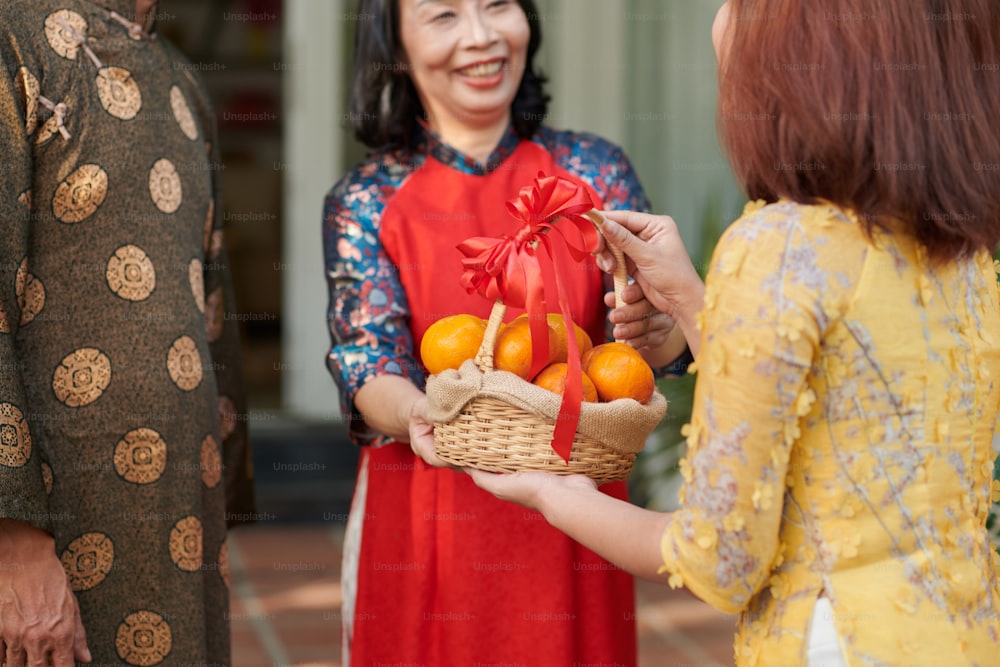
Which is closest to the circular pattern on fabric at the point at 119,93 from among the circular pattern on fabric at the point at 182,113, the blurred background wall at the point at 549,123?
the circular pattern on fabric at the point at 182,113

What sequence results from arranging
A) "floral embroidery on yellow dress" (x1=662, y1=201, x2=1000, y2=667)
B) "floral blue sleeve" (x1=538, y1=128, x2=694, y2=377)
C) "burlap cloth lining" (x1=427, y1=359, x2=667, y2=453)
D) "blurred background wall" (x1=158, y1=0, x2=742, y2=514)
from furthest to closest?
"blurred background wall" (x1=158, y1=0, x2=742, y2=514)
"floral blue sleeve" (x1=538, y1=128, x2=694, y2=377)
"burlap cloth lining" (x1=427, y1=359, x2=667, y2=453)
"floral embroidery on yellow dress" (x1=662, y1=201, x2=1000, y2=667)

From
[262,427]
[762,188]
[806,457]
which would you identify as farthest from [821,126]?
[262,427]


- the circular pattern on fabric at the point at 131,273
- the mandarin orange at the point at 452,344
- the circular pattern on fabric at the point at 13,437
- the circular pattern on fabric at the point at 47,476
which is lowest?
the circular pattern on fabric at the point at 47,476

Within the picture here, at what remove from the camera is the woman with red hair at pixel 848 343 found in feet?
4.11

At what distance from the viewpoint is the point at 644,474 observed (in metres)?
4.75

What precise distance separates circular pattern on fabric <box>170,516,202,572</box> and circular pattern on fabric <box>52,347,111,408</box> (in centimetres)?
29

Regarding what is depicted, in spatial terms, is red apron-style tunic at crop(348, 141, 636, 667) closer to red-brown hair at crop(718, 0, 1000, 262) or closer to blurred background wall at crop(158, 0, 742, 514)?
red-brown hair at crop(718, 0, 1000, 262)

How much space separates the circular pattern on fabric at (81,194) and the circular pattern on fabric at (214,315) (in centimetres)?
41

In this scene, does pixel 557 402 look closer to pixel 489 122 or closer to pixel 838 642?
pixel 838 642

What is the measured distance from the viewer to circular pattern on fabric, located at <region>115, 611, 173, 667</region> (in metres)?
2.01

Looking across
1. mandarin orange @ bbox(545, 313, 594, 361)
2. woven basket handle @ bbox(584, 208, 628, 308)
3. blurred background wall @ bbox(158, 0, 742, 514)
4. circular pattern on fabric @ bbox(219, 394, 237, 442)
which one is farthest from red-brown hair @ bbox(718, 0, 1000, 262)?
blurred background wall @ bbox(158, 0, 742, 514)

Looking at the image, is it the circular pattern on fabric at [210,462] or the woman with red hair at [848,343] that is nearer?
the woman with red hair at [848,343]

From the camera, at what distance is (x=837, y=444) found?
1292mm

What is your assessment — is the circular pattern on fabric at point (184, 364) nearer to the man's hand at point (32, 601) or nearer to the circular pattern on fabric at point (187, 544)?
the circular pattern on fabric at point (187, 544)
